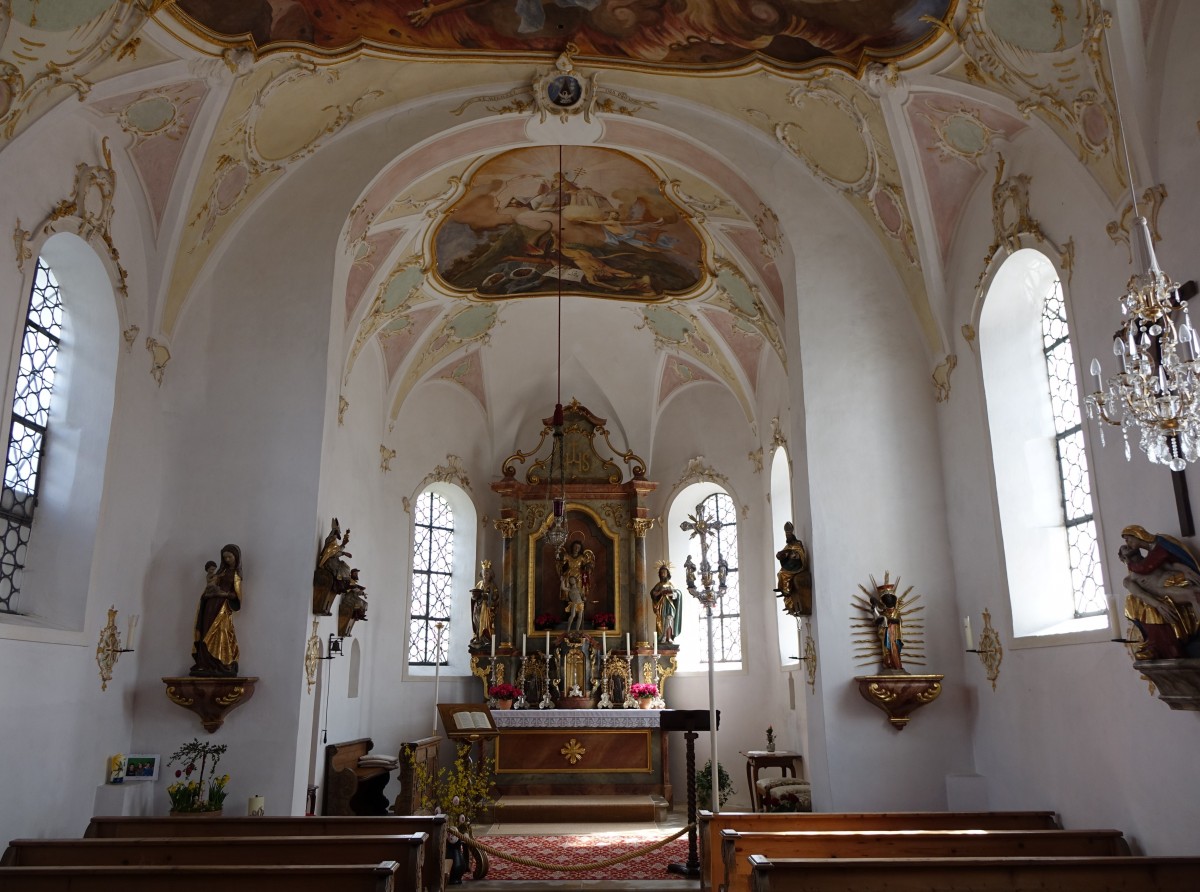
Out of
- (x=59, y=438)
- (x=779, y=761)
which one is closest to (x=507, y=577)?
(x=779, y=761)

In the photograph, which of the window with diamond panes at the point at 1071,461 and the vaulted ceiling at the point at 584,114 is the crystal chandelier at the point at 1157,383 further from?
the window with diamond panes at the point at 1071,461

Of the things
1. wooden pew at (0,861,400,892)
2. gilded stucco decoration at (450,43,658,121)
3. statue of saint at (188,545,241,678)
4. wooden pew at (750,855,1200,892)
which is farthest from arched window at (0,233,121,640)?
wooden pew at (750,855,1200,892)

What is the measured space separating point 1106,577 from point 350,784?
9102 mm

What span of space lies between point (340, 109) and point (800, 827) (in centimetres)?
867

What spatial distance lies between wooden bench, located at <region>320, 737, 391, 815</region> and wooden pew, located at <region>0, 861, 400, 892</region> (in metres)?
6.45

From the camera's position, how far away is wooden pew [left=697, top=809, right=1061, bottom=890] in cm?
Result: 773

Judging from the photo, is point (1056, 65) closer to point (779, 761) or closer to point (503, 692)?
point (779, 761)

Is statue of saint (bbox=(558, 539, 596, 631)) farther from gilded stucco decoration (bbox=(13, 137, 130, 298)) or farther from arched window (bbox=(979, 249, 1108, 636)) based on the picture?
gilded stucco decoration (bbox=(13, 137, 130, 298))

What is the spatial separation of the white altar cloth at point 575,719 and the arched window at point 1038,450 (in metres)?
7.55

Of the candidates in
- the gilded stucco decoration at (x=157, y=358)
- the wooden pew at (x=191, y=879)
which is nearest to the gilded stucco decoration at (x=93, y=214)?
the gilded stucco decoration at (x=157, y=358)

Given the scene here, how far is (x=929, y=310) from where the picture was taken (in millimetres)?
11008

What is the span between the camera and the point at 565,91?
1119 centimetres

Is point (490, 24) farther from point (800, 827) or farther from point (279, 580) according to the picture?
point (800, 827)

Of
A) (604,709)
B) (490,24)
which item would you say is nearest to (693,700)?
(604,709)
